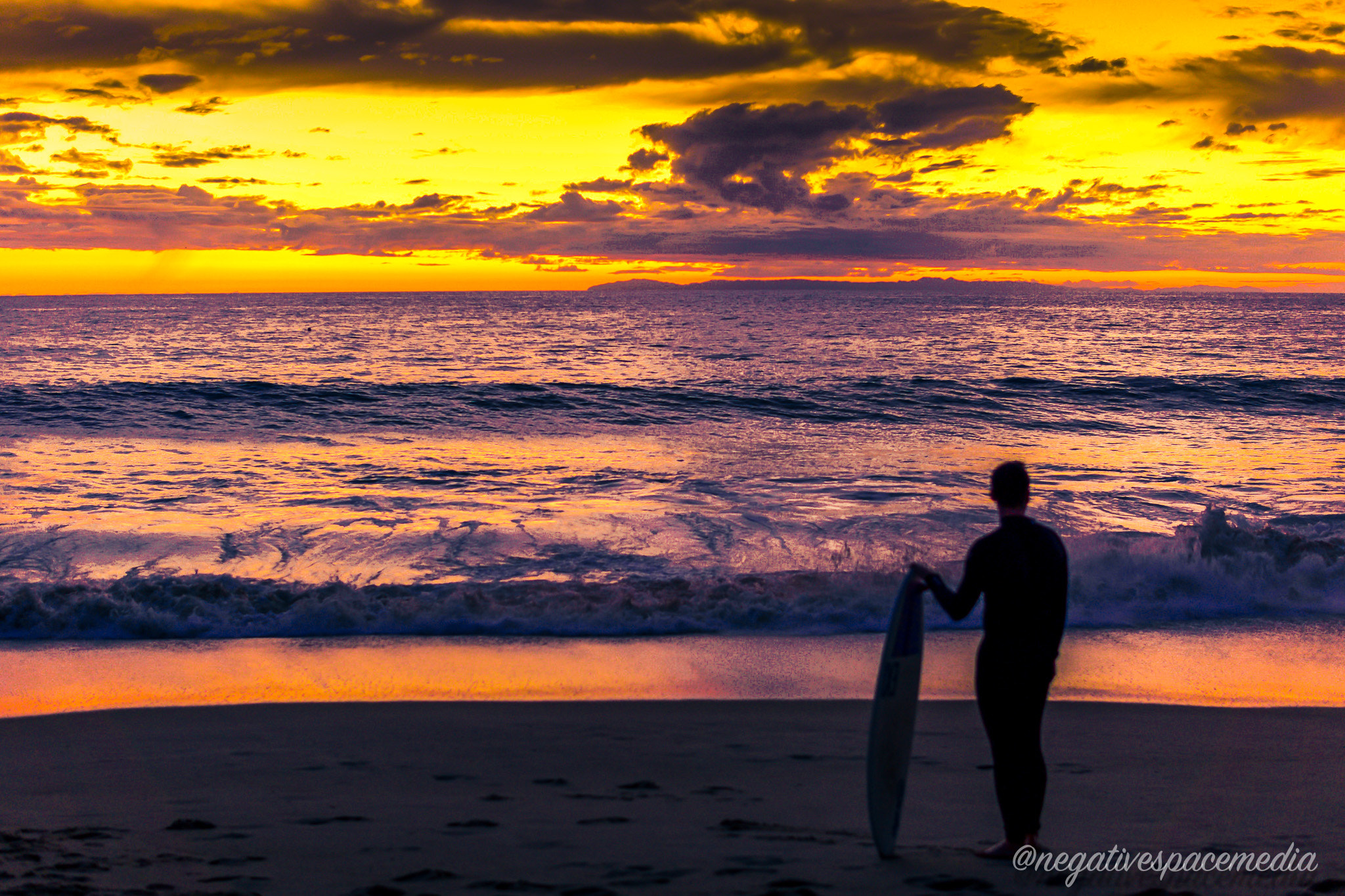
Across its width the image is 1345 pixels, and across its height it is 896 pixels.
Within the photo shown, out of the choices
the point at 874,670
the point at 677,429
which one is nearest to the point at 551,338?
the point at 677,429

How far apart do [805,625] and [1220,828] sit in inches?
205

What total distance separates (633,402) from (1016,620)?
24.8 metres

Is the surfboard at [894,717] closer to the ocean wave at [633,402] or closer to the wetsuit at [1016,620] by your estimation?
the wetsuit at [1016,620]

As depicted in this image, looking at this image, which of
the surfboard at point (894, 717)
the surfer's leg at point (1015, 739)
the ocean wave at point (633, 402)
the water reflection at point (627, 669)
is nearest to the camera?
the surfer's leg at point (1015, 739)

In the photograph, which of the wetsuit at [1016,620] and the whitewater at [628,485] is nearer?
the wetsuit at [1016,620]

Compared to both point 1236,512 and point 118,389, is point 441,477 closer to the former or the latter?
point 1236,512

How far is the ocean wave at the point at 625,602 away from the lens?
9.38m

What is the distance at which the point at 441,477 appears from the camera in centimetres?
1759

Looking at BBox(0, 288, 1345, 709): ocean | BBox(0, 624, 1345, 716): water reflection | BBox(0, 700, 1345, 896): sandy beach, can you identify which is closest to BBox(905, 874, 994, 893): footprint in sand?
BBox(0, 700, 1345, 896): sandy beach

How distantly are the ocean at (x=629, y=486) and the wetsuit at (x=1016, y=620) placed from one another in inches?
220

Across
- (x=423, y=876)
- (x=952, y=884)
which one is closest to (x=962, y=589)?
(x=952, y=884)

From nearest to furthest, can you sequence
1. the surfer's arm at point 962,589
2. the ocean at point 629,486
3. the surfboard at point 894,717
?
the surfer's arm at point 962,589, the surfboard at point 894,717, the ocean at point 629,486

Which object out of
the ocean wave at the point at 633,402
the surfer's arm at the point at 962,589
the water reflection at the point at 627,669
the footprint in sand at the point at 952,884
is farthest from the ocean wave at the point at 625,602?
the ocean wave at the point at 633,402

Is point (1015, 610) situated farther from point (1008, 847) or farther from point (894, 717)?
point (1008, 847)
